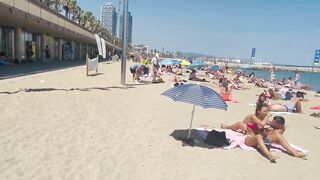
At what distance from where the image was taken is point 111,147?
637cm

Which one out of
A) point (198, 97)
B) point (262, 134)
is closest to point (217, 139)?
point (262, 134)

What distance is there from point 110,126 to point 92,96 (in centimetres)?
406

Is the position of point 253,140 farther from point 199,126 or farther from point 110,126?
point 110,126

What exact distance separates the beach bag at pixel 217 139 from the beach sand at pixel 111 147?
11.3 inches

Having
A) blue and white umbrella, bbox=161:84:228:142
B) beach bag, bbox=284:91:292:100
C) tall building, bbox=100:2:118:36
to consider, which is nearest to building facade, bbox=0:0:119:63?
blue and white umbrella, bbox=161:84:228:142

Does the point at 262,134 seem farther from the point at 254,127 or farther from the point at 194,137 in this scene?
the point at 194,137

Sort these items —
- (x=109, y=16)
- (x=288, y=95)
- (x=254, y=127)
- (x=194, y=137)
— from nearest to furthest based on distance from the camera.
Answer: (x=254, y=127) → (x=194, y=137) → (x=288, y=95) → (x=109, y=16)

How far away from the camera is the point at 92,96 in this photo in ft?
38.6

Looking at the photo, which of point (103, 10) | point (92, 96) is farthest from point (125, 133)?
point (103, 10)

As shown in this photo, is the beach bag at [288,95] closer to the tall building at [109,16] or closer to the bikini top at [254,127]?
the bikini top at [254,127]

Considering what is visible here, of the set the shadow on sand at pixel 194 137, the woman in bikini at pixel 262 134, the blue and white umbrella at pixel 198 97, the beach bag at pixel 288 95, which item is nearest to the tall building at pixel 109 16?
the beach bag at pixel 288 95

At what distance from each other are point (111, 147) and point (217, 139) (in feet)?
7.38

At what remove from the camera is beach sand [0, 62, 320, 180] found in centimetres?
525

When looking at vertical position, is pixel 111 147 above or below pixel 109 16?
below
